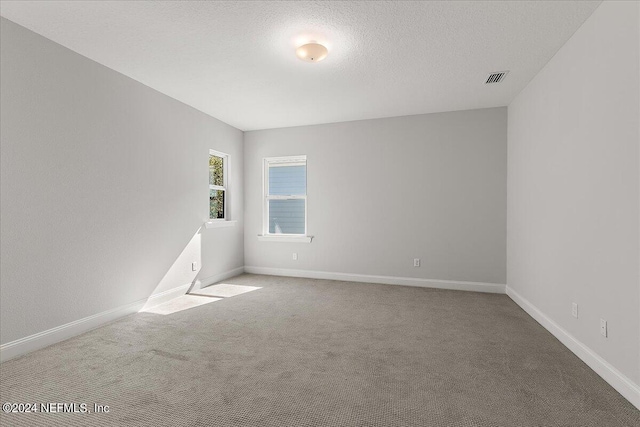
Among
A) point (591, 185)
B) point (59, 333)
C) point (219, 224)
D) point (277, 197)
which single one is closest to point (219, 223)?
point (219, 224)

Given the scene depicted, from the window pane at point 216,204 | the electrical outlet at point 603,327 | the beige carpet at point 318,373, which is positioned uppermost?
the window pane at point 216,204

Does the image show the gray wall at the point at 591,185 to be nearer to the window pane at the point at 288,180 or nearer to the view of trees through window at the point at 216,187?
the window pane at the point at 288,180

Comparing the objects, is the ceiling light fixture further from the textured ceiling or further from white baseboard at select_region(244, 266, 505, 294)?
white baseboard at select_region(244, 266, 505, 294)

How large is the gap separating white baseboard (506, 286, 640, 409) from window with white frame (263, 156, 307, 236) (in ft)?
11.4

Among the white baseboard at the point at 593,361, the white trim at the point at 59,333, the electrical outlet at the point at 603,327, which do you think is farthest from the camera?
the white trim at the point at 59,333

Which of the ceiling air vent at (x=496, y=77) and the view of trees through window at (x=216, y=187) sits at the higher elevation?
the ceiling air vent at (x=496, y=77)

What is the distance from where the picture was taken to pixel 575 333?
2502 millimetres

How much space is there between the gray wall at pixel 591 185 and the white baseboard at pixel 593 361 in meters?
0.05

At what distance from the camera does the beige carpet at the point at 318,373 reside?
173 cm

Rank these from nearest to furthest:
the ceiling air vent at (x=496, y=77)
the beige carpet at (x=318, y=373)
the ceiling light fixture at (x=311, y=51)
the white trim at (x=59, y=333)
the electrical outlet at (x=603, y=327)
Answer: the beige carpet at (x=318, y=373) < the electrical outlet at (x=603, y=327) < the white trim at (x=59, y=333) < the ceiling light fixture at (x=311, y=51) < the ceiling air vent at (x=496, y=77)

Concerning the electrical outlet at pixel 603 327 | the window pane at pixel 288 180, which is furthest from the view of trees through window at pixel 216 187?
the electrical outlet at pixel 603 327

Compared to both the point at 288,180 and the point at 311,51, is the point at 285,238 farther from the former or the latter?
the point at 311,51

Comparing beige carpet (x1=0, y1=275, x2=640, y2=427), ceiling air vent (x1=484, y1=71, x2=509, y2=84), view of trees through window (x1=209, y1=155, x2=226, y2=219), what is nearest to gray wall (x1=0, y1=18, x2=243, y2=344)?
beige carpet (x1=0, y1=275, x2=640, y2=427)

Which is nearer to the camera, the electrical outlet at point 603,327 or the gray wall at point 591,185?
the gray wall at point 591,185
